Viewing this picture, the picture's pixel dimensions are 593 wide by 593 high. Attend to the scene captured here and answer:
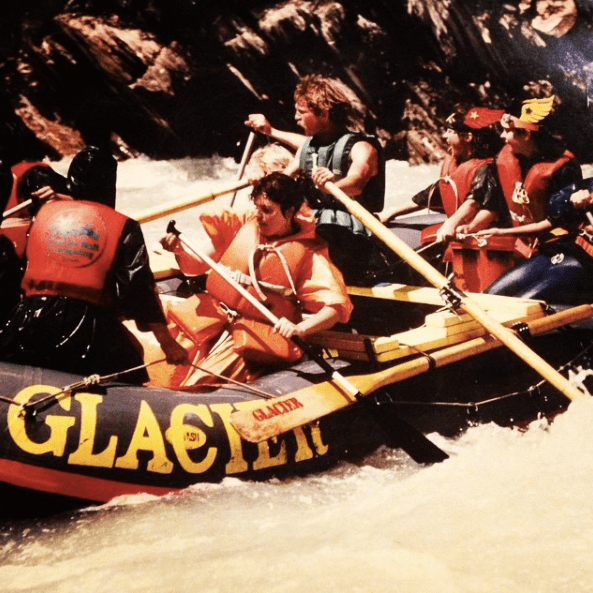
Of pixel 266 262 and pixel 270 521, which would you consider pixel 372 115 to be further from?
pixel 270 521

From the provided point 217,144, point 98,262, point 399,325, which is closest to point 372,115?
point 217,144

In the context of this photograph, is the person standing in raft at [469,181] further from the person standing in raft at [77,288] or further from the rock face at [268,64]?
the rock face at [268,64]

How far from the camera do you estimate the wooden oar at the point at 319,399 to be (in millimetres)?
3088

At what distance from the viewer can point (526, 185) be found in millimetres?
4844

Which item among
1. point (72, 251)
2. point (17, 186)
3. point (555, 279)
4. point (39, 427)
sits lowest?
point (555, 279)

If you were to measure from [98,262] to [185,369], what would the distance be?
2.82 ft

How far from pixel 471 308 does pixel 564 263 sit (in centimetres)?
89

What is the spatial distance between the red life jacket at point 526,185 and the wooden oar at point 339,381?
1.94 m

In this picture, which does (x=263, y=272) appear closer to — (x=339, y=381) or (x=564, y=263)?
(x=339, y=381)

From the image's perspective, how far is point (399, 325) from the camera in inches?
178

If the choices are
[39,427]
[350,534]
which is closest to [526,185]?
[350,534]

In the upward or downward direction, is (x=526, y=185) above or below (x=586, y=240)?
above

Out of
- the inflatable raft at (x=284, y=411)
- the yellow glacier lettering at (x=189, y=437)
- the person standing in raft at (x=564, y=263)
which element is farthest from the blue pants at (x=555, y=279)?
the yellow glacier lettering at (x=189, y=437)

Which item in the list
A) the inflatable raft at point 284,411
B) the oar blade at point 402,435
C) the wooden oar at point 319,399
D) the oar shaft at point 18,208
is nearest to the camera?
the inflatable raft at point 284,411
